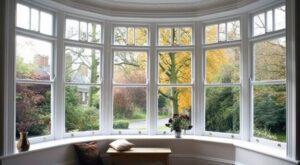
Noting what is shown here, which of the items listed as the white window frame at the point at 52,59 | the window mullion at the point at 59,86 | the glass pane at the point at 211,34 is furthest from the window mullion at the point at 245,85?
the white window frame at the point at 52,59

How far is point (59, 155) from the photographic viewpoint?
4.12 m

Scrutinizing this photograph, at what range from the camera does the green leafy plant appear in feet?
16.1

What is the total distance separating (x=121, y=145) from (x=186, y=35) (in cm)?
236

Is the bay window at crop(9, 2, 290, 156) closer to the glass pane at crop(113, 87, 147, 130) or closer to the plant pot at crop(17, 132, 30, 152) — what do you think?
the glass pane at crop(113, 87, 147, 130)

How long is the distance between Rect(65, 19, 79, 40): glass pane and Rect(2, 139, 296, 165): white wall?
1819mm

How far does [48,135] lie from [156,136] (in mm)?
1822

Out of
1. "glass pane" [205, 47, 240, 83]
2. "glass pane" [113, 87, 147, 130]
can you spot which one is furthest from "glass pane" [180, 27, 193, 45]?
"glass pane" [113, 87, 147, 130]

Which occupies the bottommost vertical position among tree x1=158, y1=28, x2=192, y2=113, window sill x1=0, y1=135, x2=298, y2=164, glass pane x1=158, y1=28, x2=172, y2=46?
window sill x1=0, y1=135, x2=298, y2=164

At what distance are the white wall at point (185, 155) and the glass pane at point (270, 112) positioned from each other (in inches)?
16.1

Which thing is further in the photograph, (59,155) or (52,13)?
(52,13)

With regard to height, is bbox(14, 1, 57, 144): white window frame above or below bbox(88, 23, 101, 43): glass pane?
below

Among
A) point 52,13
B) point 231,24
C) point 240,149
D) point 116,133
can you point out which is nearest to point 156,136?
point 116,133

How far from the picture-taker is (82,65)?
16.1 ft

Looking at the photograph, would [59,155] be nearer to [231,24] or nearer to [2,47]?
[2,47]
